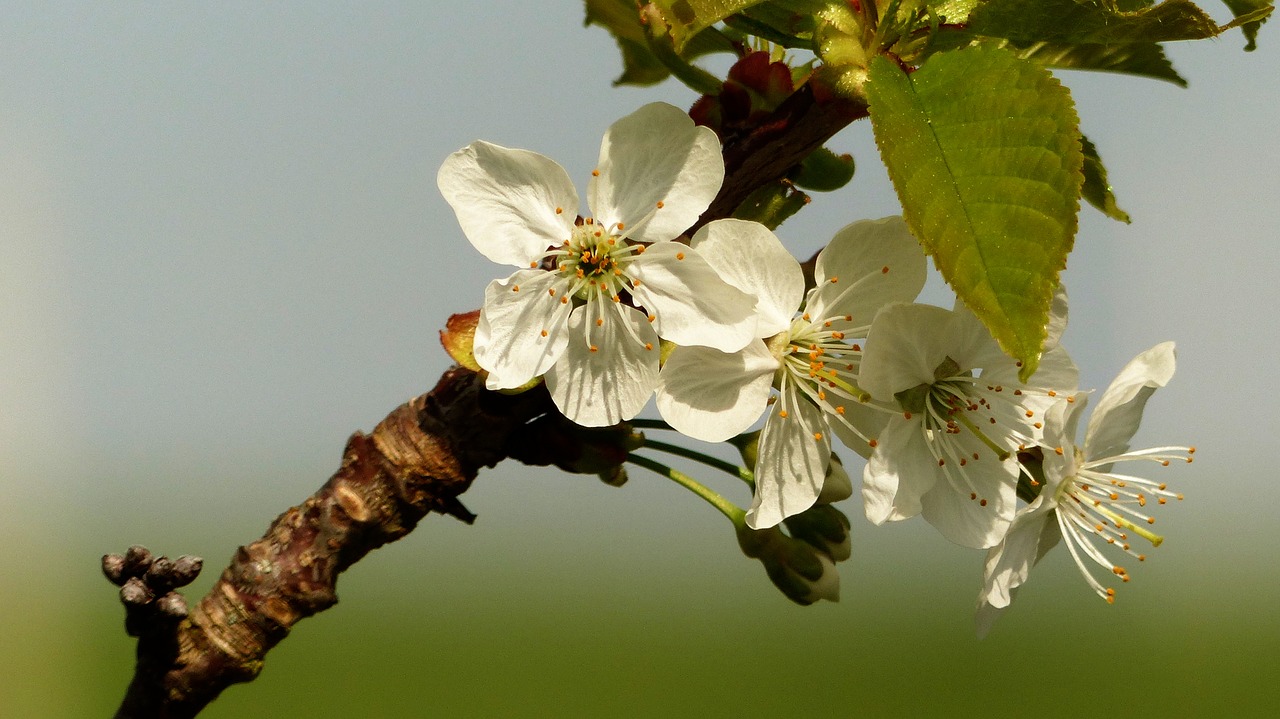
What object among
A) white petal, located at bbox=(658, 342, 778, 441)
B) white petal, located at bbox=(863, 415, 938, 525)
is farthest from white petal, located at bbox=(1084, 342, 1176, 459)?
white petal, located at bbox=(658, 342, 778, 441)

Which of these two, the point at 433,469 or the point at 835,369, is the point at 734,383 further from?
the point at 433,469

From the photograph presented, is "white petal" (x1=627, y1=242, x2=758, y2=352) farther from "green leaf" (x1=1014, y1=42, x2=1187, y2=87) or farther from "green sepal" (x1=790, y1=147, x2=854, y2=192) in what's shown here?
"green leaf" (x1=1014, y1=42, x2=1187, y2=87)

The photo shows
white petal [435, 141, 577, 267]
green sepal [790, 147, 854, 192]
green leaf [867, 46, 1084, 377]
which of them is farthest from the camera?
green sepal [790, 147, 854, 192]

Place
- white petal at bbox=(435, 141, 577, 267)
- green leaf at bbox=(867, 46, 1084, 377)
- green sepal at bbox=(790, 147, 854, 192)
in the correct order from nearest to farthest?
1. green leaf at bbox=(867, 46, 1084, 377)
2. white petal at bbox=(435, 141, 577, 267)
3. green sepal at bbox=(790, 147, 854, 192)

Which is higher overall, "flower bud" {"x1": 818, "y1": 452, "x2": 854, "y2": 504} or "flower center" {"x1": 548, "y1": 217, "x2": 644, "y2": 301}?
"flower center" {"x1": 548, "y1": 217, "x2": 644, "y2": 301}

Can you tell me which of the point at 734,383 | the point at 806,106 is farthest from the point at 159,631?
the point at 806,106

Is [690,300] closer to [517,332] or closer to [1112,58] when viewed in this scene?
[517,332]

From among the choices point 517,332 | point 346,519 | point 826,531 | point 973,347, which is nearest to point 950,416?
point 973,347
